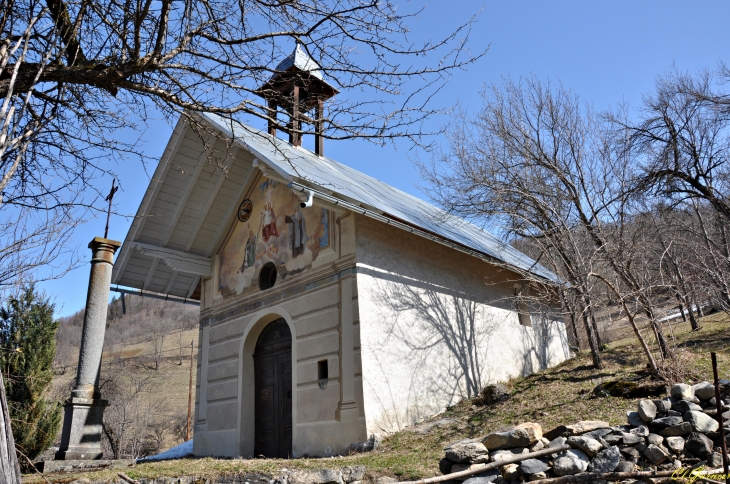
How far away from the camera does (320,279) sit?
40.6 feet

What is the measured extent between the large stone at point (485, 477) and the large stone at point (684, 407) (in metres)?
2.60

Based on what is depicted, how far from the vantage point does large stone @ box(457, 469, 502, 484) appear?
6.79 m

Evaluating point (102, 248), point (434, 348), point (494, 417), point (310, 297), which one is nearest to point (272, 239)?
point (310, 297)

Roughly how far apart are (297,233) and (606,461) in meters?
8.54

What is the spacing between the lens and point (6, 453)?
3.33 meters

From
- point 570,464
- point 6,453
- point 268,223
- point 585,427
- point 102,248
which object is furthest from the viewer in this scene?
point 268,223

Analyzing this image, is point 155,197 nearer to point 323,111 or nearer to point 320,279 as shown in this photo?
point 320,279

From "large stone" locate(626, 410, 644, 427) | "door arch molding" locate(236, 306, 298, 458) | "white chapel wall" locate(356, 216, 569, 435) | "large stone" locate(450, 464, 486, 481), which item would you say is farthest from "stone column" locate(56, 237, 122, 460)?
"large stone" locate(626, 410, 644, 427)

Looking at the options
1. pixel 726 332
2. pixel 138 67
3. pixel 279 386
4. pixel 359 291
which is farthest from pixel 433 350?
pixel 726 332

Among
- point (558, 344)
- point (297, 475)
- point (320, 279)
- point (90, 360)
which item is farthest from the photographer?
point (558, 344)

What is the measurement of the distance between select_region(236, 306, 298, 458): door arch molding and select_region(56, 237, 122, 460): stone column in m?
3.47

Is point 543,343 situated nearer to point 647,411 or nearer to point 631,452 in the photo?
point 647,411

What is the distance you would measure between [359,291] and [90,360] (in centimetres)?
541

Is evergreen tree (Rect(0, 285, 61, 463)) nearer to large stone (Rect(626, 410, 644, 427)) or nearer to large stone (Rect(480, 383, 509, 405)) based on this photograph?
large stone (Rect(480, 383, 509, 405))
